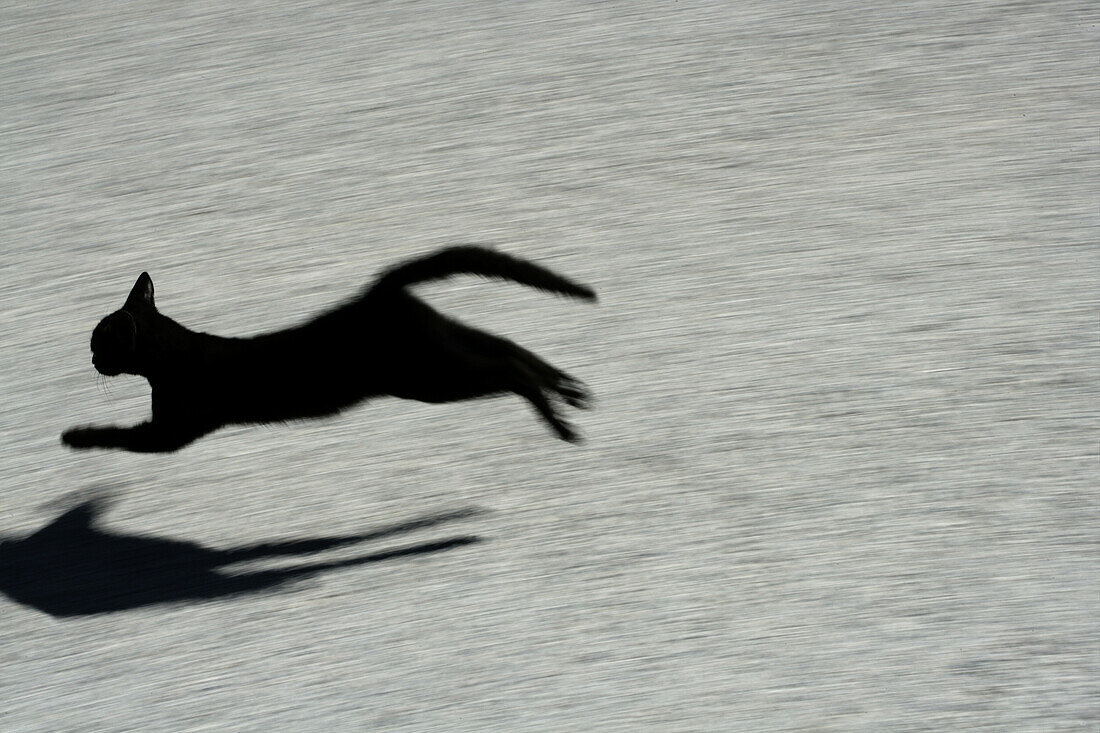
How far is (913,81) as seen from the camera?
2.54 metres

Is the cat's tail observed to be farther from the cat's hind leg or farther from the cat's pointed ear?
the cat's pointed ear

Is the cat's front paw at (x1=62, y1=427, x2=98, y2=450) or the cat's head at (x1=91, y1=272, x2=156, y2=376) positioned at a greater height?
the cat's head at (x1=91, y1=272, x2=156, y2=376)

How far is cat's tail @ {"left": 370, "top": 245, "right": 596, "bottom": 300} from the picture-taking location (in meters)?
1.74

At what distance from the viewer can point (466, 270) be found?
1.78 m

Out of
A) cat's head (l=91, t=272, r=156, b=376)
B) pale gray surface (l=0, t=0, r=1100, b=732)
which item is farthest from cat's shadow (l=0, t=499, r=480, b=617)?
cat's head (l=91, t=272, r=156, b=376)

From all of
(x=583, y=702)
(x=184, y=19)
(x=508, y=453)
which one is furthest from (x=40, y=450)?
(x=184, y=19)

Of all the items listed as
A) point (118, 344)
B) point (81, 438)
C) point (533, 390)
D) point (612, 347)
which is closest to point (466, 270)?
point (533, 390)

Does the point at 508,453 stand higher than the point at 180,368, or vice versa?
the point at 180,368

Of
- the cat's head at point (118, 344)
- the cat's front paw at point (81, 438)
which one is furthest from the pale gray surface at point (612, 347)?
the cat's head at point (118, 344)

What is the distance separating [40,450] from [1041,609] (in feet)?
6.19

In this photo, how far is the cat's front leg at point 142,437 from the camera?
1.74m

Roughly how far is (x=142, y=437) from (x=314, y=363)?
34cm

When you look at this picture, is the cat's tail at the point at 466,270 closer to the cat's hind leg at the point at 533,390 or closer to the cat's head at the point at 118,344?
the cat's hind leg at the point at 533,390

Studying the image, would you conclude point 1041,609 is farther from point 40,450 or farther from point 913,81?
point 40,450
